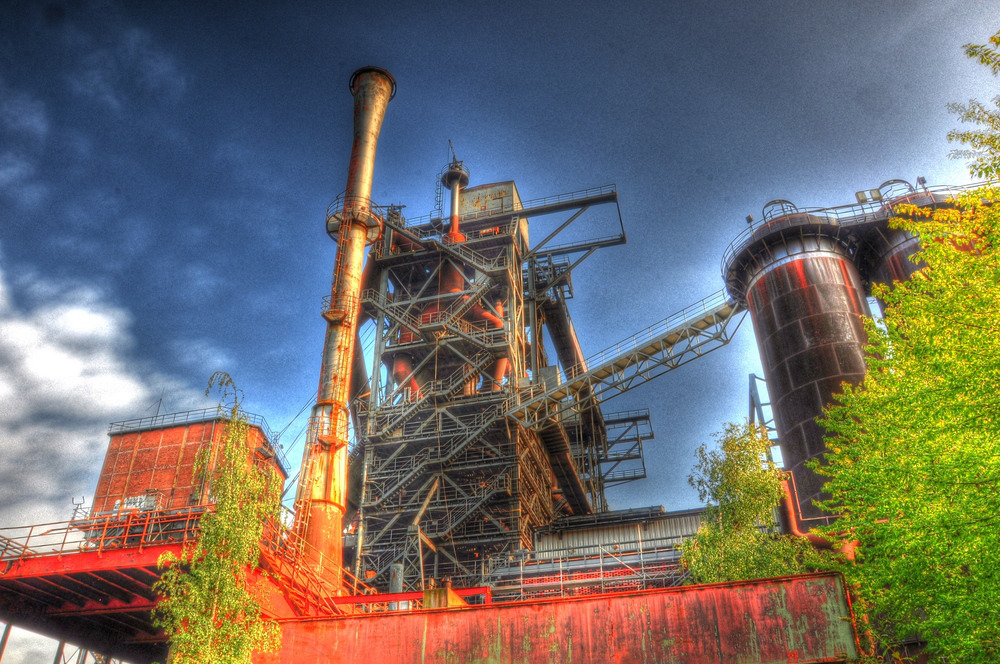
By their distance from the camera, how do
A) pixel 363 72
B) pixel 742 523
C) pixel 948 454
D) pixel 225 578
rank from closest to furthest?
pixel 948 454, pixel 225 578, pixel 742 523, pixel 363 72

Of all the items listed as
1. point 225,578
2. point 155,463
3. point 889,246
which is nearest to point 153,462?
point 155,463

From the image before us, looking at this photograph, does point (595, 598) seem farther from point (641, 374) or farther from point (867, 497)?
point (641, 374)

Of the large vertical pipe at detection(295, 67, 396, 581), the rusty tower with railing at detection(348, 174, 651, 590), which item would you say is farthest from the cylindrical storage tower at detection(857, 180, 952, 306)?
the large vertical pipe at detection(295, 67, 396, 581)

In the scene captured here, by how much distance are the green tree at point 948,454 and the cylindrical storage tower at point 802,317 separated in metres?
10.3

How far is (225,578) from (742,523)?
14.0 m

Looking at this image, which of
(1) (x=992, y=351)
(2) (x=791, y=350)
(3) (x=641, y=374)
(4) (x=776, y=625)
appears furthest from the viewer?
(3) (x=641, y=374)

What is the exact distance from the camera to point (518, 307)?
39656 millimetres

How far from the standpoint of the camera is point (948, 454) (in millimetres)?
13281

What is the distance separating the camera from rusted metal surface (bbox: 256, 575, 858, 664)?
13.9 m

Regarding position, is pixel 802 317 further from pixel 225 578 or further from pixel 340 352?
pixel 225 578

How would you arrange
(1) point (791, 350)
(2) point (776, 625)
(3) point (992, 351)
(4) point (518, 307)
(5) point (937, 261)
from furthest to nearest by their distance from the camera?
1. (4) point (518, 307)
2. (1) point (791, 350)
3. (5) point (937, 261)
4. (2) point (776, 625)
5. (3) point (992, 351)

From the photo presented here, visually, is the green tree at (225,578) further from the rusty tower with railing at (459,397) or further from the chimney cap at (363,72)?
the chimney cap at (363,72)

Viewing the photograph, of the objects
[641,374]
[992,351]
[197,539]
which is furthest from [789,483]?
[197,539]

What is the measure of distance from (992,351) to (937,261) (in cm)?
333
